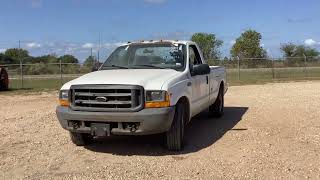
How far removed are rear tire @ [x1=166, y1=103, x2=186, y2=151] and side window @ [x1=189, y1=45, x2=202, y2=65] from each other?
1.78 metres

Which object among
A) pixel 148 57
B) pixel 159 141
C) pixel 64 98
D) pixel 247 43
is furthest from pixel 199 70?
pixel 247 43

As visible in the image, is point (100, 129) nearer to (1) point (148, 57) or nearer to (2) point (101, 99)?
(2) point (101, 99)

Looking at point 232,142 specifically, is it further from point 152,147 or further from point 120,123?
point 120,123

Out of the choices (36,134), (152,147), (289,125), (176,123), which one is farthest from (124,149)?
(289,125)

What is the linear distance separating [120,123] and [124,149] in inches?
36.3

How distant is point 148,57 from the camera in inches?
364

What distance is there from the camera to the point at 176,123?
25.9 ft

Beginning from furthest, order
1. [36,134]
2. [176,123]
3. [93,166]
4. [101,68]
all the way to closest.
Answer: [36,134] < [101,68] < [176,123] < [93,166]

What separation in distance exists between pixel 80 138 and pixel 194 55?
2918 mm

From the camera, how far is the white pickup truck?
748 cm

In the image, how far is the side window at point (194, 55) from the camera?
9655 mm

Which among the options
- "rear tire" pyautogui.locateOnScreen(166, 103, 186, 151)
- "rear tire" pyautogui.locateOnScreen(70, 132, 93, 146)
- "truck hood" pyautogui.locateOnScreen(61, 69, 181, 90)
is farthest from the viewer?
"rear tire" pyautogui.locateOnScreen(70, 132, 93, 146)

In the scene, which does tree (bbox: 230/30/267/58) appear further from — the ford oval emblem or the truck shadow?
the ford oval emblem

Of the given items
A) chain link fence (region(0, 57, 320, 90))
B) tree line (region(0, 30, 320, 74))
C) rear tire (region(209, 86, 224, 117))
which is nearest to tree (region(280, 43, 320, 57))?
tree line (region(0, 30, 320, 74))
